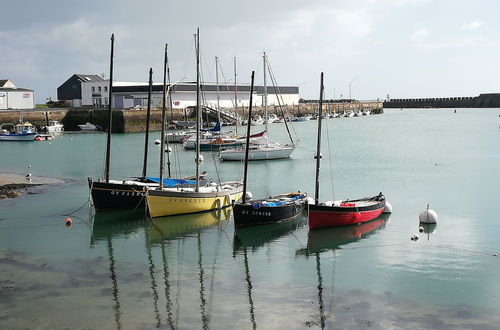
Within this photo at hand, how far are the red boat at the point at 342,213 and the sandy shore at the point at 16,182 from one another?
19.0 metres

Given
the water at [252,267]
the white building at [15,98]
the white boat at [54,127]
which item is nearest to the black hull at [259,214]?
the water at [252,267]

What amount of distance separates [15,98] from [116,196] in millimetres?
78260

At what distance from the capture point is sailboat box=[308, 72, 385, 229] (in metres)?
25.5

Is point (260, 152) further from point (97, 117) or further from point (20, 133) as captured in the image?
point (97, 117)

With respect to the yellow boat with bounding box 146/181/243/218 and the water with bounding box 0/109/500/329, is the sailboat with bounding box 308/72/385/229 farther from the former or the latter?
the yellow boat with bounding box 146/181/243/218

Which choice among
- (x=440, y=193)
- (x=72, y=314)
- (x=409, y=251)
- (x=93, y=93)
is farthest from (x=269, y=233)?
(x=93, y=93)

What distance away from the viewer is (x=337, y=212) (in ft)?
85.4

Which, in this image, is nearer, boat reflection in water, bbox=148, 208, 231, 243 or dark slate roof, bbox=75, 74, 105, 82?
boat reflection in water, bbox=148, 208, 231, 243

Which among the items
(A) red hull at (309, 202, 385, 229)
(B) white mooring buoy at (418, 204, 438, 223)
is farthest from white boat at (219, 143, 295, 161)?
(B) white mooring buoy at (418, 204, 438, 223)

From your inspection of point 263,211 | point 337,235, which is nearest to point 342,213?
point 337,235

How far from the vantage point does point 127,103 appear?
349ft

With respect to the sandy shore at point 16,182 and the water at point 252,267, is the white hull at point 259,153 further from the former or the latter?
the sandy shore at point 16,182

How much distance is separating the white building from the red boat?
8308 cm

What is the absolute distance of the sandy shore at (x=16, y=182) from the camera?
35.2 metres
